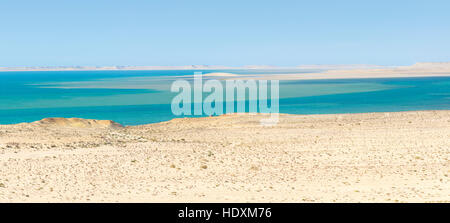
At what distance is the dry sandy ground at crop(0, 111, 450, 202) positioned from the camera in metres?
12.1

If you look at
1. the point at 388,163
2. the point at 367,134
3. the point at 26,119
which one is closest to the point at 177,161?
the point at 388,163

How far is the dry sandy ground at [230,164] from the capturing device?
12133 mm

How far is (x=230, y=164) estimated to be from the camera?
53.6 ft

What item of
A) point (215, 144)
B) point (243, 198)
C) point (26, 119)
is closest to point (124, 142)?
point (215, 144)

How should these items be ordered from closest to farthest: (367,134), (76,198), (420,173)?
(76,198) → (420,173) → (367,134)

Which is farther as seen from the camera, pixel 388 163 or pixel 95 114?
pixel 95 114

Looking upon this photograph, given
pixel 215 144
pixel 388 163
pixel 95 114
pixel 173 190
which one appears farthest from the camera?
pixel 95 114

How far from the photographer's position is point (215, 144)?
813 inches

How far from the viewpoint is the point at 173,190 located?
1283cm

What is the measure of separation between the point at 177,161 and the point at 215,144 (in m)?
4.26

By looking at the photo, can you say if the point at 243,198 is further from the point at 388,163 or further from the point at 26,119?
the point at 26,119
